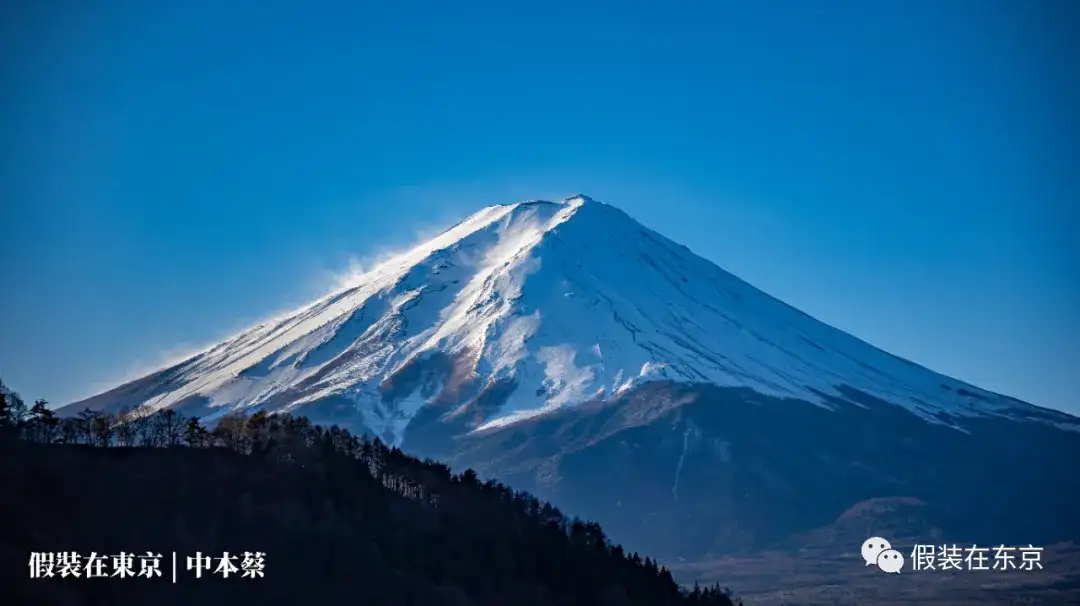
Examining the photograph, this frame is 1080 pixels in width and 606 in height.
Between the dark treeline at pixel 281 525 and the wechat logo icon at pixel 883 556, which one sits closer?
the dark treeline at pixel 281 525

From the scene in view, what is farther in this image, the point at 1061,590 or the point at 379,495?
the point at 1061,590

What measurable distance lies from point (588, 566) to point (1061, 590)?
77.6 meters

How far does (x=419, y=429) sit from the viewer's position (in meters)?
192

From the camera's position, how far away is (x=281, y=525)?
6512cm

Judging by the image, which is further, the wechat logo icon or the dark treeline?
the wechat logo icon

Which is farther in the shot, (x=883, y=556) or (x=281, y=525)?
(x=883, y=556)

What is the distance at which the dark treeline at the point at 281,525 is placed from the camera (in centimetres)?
5609

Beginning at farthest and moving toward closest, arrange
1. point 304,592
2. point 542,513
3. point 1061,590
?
point 1061,590 → point 542,513 → point 304,592

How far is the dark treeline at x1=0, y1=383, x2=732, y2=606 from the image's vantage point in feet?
184

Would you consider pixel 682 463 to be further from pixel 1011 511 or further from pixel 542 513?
pixel 542 513

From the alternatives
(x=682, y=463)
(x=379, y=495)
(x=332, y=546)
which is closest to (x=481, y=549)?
(x=379, y=495)

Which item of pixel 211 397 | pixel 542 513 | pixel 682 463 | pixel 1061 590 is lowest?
pixel 1061 590

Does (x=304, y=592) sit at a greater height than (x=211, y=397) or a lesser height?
lesser

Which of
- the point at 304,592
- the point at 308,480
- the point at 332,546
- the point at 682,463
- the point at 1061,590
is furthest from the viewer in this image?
the point at 682,463
